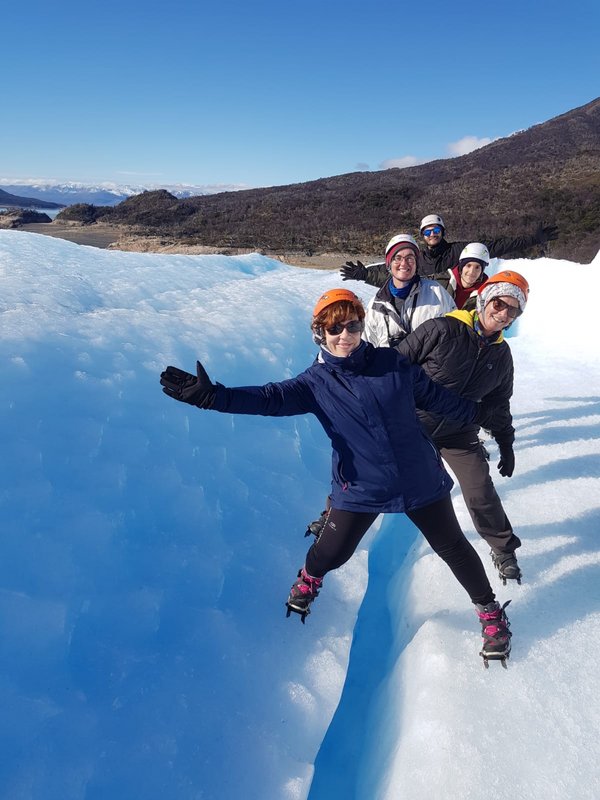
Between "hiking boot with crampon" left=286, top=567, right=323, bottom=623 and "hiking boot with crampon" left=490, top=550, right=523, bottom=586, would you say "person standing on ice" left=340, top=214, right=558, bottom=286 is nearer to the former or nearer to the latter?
"hiking boot with crampon" left=490, top=550, right=523, bottom=586

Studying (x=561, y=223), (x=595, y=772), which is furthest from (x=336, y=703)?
(x=561, y=223)

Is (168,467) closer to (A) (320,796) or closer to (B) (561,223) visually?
(A) (320,796)

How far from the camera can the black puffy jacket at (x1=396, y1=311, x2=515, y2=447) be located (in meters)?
2.27

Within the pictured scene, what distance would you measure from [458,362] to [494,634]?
3.83 feet

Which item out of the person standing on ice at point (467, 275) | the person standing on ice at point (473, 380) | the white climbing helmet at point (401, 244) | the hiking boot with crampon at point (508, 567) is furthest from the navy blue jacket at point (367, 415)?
the person standing on ice at point (467, 275)

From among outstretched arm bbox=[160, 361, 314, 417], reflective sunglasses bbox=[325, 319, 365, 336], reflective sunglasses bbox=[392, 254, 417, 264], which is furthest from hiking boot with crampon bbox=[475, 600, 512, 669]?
reflective sunglasses bbox=[392, 254, 417, 264]

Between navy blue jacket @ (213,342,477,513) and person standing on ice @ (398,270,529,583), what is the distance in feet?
1.50

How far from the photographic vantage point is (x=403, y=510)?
176cm

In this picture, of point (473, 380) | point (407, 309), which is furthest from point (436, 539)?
point (407, 309)

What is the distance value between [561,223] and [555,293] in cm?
2297

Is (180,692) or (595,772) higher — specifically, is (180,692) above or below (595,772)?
below

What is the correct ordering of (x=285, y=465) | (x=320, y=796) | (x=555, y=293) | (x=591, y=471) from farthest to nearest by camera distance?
(x=555, y=293) < (x=285, y=465) < (x=591, y=471) < (x=320, y=796)

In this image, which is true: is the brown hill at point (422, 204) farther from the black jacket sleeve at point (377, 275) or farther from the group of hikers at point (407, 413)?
the group of hikers at point (407, 413)

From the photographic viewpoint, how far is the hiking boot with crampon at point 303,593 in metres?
2.24
